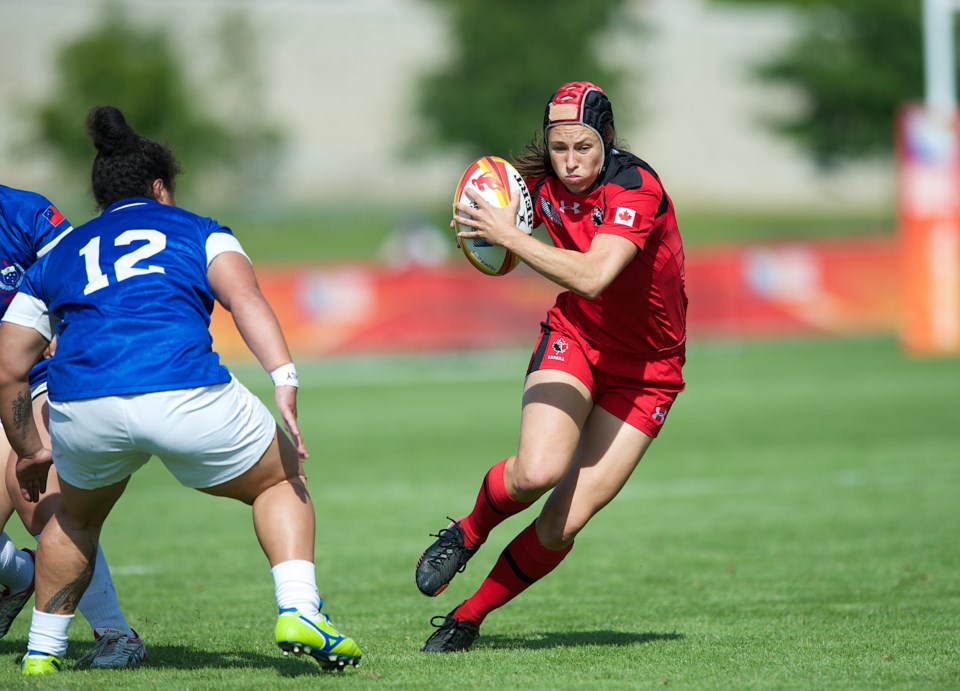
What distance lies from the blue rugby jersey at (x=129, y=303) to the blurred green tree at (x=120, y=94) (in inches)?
961

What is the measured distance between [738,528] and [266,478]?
465 centimetres

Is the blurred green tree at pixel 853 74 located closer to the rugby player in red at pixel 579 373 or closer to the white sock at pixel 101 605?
the rugby player in red at pixel 579 373

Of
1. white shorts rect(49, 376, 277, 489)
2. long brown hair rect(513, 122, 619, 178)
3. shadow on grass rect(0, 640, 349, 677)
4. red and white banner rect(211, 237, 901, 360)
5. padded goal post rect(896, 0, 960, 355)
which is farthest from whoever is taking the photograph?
red and white banner rect(211, 237, 901, 360)

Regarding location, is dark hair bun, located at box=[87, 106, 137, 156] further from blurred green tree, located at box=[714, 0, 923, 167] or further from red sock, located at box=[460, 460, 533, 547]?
blurred green tree, located at box=[714, 0, 923, 167]

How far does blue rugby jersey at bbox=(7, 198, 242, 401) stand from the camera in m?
4.32

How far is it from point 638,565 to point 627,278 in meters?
2.52

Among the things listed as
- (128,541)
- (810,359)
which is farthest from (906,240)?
(128,541)

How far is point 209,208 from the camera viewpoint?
42219mm

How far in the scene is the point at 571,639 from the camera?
5.44m

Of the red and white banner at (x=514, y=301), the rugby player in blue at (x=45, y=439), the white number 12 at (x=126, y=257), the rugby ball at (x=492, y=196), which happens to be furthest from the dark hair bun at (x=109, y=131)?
the red and white banner at (x=514, y=301)

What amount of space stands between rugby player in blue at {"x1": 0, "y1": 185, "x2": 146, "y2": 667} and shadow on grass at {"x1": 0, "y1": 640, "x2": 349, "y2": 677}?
0.13 metres

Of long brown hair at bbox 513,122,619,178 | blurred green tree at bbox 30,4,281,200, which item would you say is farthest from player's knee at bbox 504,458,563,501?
blurred green tree at bbox 30,4,281,200

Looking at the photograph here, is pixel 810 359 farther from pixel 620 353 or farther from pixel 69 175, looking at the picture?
pixel 69 175

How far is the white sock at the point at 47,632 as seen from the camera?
4.79 metres
